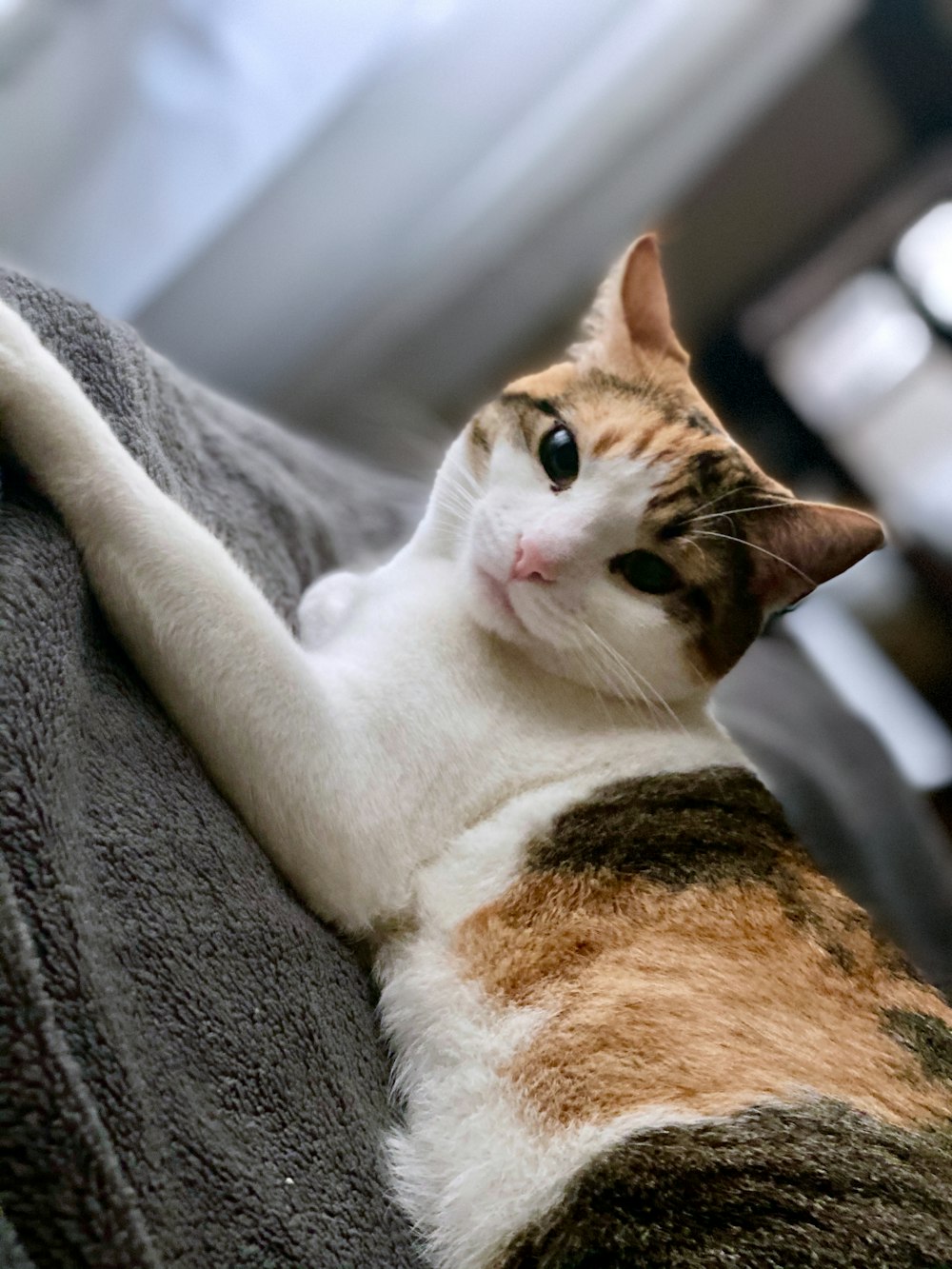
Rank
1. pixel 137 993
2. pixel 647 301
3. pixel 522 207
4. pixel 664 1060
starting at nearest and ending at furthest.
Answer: pixel 137 993, pixel 664 1060, pixel 647 301, pixel 522 207

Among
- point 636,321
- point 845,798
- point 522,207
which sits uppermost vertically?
point 522,207

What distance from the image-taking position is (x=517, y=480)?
0.92 m

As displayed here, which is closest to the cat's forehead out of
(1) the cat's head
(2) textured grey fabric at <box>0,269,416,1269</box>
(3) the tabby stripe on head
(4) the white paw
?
(1) the cat's head

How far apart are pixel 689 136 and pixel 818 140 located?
0.21 m

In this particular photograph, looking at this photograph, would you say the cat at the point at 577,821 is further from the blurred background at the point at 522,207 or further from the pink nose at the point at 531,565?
the blurred background at the point at 522,207

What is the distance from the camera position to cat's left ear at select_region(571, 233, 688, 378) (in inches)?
37.9

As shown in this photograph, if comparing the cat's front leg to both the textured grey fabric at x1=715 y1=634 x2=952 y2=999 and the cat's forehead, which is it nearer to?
the cat's forehead

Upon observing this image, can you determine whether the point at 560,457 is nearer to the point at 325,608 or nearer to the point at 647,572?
the point at 647,572

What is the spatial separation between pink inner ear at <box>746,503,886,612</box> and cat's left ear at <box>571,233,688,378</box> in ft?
0.77

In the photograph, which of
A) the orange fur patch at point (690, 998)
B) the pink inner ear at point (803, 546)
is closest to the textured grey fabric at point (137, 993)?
the orange fur patch at point (690, 998)

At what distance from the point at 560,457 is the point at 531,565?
0.45 feet

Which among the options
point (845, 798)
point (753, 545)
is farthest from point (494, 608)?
point (845, 798)

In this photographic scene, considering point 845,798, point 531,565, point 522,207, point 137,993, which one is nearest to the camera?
point 137,993

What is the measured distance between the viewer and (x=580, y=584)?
866 mm
